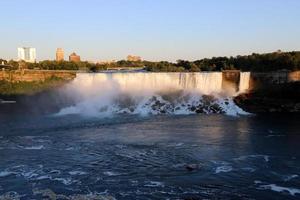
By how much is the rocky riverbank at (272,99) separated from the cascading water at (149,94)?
1161 mm

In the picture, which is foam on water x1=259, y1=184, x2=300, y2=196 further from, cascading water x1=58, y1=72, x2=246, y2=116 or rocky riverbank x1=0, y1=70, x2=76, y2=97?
rocky riverbank x1=0, y1=70, x2=76, y2=97

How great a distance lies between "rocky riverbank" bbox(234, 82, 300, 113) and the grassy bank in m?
20.1

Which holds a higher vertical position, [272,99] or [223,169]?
[272,99]

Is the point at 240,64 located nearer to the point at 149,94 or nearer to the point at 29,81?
the point at 149,94

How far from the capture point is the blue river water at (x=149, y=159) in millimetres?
15180

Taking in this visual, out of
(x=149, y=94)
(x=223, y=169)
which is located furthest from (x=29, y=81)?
(x=223, y=169)

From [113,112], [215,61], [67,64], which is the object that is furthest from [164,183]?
[67,64]

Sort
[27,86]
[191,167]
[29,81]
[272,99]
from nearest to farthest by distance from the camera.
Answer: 1. [191,167]
2. [272,99]
3. [27,86]
4. [29,81]

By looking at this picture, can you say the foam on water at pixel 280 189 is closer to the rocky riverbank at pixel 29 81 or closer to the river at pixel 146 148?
the river at pixel 146 148

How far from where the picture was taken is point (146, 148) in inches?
870

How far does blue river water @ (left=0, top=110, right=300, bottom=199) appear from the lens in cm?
1518

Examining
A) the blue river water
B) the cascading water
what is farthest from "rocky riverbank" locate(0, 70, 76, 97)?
the blue river water

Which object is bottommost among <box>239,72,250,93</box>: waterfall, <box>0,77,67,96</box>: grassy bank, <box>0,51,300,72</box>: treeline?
<box>0,77,67,96</box>: grassy bank

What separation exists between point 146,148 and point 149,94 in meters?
20.4
